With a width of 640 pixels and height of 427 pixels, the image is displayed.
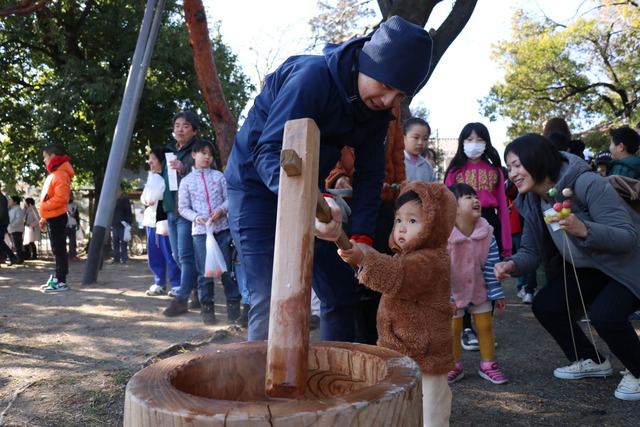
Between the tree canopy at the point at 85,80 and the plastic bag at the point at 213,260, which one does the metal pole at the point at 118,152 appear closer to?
the plastic bag at the point at 213,260

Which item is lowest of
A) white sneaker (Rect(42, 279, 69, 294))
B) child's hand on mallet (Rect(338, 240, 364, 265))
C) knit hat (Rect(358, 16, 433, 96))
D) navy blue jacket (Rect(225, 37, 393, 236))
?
white sneaker (Rect(42, 279, 69, 294))

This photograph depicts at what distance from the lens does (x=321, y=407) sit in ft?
3.84

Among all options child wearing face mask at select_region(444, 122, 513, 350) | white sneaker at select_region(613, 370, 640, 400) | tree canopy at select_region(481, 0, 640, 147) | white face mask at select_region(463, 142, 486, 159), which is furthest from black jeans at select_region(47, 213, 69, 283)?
tree canopy at select_region(481, 0, 640, 147)

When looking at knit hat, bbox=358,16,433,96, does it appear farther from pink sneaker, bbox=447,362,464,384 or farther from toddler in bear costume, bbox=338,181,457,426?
pink sneaker, bbox=447,362,464,384

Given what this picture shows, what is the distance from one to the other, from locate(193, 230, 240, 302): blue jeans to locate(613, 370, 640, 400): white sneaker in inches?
136

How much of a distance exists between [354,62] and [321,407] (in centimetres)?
150

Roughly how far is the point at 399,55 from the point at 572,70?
24.6m

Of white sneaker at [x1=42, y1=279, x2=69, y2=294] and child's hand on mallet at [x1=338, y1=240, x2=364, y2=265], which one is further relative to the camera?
white sneaker at [x1=42, y1=279, x2=69, y2=294]

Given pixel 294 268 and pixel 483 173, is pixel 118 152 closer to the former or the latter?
pixel 483 173

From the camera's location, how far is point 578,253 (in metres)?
3.36

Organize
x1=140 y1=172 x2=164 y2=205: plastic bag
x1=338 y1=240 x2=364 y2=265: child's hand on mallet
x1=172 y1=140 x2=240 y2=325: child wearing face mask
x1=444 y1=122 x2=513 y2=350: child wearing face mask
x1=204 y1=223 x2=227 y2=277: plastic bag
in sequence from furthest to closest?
x1=140 y1=172 x2=164 y2=205: plastic bag → x1=172 y1=140 x2=240 y2=325: child wearing face mask → x1=204 y1=223 x2=227 y2=277: plastic bag → x1=444 y1=122 x2=513 y2=350: child wearing face mask → x1=338 y1=240 x2=364 y2=265: child's hand on mallet

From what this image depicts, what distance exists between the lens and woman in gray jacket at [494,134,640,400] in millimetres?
3164

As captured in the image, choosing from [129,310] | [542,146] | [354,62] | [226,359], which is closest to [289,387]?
[226,359]

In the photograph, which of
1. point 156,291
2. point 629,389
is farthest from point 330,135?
point 156,291
